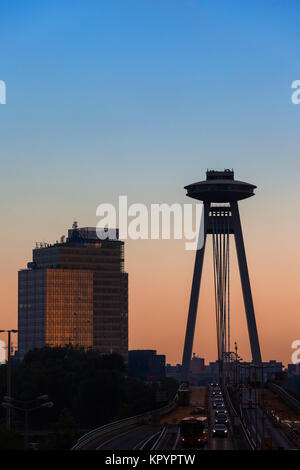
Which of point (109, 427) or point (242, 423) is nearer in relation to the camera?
point (109, 427)

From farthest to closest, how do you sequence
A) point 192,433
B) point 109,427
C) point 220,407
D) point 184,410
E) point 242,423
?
point 184,410 < point 220,407 < point 242,423 < point 109,427 < point 192,433

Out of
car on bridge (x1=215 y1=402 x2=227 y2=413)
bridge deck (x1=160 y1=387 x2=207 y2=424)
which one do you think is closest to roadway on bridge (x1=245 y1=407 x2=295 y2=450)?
car on bridge (x1=215 y1=402 x2=227 y2=413)

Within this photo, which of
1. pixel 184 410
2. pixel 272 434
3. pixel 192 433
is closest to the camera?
pixel 192 433

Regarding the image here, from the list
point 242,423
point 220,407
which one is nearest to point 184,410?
point 220,407

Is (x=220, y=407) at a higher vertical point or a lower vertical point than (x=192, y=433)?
higher

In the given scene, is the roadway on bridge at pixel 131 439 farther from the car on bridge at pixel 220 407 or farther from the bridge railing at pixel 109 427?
the car on bridge at pixel 220 407

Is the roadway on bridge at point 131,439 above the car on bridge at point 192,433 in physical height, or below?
below

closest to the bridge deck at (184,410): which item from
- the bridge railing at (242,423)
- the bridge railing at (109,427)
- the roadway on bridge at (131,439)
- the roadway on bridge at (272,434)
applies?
the bridge railing at (109,427)

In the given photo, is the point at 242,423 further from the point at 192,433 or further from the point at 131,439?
the point at 192,433

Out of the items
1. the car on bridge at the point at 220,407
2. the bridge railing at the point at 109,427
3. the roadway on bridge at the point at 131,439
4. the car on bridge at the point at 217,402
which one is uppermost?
the car on bridge at the point at 217,402

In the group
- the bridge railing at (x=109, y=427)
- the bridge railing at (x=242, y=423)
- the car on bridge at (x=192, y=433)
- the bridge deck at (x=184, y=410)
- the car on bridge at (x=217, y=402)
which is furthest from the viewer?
the car on bridge at (x=217, y=402)

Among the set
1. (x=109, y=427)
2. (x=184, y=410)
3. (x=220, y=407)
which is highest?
(x=220, y=407)
